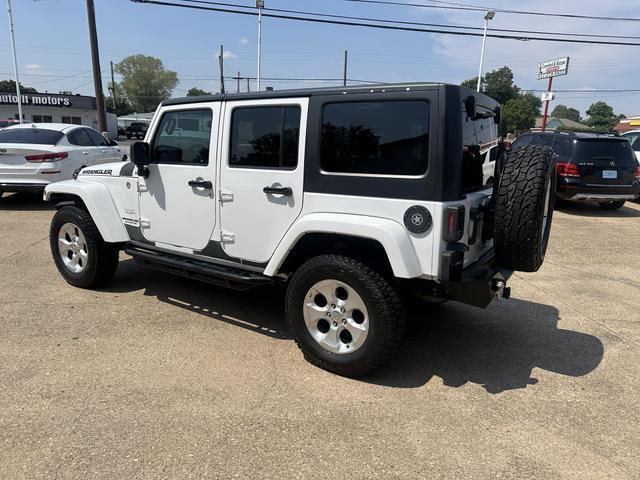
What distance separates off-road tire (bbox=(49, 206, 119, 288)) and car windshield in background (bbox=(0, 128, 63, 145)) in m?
4.85

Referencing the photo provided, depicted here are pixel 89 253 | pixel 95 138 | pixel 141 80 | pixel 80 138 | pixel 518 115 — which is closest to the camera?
pixel 89 253

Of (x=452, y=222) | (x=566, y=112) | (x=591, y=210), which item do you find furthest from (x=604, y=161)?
(x=566, y=112)

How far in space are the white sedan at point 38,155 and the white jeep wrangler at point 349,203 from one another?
563cm

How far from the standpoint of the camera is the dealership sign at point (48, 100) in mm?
45156

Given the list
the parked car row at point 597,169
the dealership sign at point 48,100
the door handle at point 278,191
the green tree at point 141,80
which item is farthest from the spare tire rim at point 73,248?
the green tree at point 141,80

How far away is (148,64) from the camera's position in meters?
94.8

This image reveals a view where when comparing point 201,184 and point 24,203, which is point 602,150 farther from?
point 24,203

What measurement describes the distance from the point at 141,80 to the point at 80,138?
95.0 meters

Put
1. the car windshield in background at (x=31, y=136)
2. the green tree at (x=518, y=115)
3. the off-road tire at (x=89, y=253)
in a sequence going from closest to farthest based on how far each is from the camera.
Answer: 1. the off-road tire at (x=89, y=253)
2. the car windshield in background at (x=31, y=136)
3. the green tree at (x=518, y=115)

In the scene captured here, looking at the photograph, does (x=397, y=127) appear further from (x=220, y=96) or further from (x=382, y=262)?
(x=220, y=96)

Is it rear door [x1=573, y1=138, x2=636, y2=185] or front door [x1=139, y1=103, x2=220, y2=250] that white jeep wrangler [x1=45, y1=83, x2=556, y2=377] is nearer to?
front door [x1=139, y1=103, x2=220, y2=250]

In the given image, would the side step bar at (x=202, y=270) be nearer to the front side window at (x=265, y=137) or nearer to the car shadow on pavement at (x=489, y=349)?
the front side window at (x=265, y=137)

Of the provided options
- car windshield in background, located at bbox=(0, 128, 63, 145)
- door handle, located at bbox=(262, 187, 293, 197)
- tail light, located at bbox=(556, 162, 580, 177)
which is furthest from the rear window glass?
car windshield in background, located at bbox=(0, 128, 63, 145)

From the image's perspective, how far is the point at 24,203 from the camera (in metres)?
9.88
